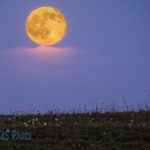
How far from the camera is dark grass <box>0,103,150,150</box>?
18.3 m

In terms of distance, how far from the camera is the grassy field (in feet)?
59.9

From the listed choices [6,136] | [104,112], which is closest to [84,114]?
[104,112]

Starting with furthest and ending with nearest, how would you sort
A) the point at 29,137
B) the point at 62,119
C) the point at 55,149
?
the point at 62,119 → the point at 29,137 → the point at 55,149

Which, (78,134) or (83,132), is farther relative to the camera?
(83,132)

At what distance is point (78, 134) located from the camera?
19.5 metres

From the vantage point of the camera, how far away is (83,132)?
19.7m

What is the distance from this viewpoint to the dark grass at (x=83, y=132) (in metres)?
18.3

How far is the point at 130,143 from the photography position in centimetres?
1839

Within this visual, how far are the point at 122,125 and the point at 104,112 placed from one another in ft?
14.9

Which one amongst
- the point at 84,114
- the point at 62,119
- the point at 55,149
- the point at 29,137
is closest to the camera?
the point at 55,149

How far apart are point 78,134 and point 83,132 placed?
26 centimetres

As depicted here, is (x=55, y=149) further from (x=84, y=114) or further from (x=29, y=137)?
(x=84, y=114)

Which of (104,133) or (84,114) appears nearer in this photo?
(104,133)

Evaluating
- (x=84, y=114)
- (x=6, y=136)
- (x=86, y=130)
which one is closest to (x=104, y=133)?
(x=86, y=130)
